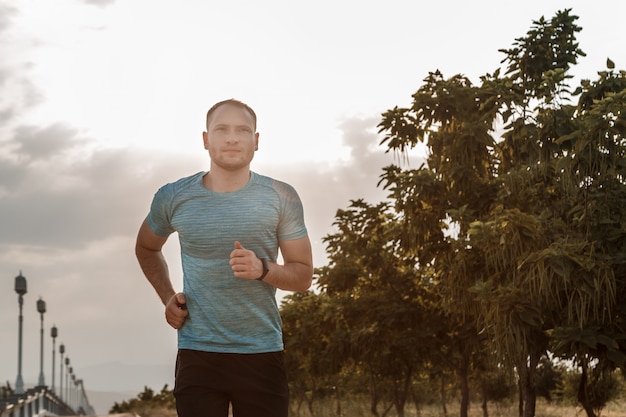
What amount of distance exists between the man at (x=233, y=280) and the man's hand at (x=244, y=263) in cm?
2

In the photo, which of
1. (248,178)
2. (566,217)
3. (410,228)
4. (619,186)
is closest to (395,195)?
(410,228)

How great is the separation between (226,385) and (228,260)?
1.39ft

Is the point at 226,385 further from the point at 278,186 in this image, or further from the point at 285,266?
the point at 278,186

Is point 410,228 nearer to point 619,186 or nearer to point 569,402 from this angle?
point 619,186

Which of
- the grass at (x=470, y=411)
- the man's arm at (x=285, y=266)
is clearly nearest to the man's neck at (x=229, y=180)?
the man's arm at (x=285, y=266)

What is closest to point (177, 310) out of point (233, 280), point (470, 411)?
point (233, 280)

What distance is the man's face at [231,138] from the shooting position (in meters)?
3.28

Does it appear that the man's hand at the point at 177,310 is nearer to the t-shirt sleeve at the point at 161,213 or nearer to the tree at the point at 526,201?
the t-shirt sleeve at the point at 161,213

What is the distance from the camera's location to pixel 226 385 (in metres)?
3.18

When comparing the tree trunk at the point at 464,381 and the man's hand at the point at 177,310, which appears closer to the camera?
the man's hand at the point at 177,310

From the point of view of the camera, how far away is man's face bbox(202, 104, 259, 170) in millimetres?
3279

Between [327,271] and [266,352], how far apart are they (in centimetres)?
2407

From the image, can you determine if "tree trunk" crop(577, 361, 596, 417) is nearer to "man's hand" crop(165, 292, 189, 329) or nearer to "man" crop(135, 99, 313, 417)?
"man" crop(135, 99, 313, 417)

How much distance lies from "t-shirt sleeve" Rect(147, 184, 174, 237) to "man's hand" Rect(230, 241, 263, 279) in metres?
0.45
